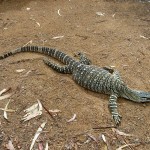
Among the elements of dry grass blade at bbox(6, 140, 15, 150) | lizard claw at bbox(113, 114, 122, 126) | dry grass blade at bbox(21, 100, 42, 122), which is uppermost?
lizard claw at bbox(113, 114, 122, 126)

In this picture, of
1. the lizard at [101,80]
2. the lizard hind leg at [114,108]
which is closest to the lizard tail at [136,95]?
the lizard at [101,80]

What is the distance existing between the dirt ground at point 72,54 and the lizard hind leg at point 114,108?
8cm

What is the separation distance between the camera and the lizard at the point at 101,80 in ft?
20.0

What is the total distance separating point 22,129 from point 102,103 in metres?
1.43

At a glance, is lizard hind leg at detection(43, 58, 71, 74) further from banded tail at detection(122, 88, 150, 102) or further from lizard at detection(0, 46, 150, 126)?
banded tail at detection(122, 88, 150, 102)

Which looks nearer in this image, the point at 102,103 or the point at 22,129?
the point at 22,129

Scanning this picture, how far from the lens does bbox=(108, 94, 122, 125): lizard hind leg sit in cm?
565

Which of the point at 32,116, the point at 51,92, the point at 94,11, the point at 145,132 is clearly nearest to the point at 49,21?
the point at 94,11

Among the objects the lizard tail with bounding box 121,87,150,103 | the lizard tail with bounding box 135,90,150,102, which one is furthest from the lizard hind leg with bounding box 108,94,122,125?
the lizard tail with bounding box 135,90,150,102

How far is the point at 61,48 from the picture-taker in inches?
309

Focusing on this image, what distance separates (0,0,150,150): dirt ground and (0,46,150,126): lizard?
0.35 feet

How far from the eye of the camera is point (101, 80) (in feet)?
20.8

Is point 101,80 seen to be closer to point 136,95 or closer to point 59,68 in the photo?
point 136,95

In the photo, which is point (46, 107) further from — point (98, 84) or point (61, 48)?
point (61, 48)
